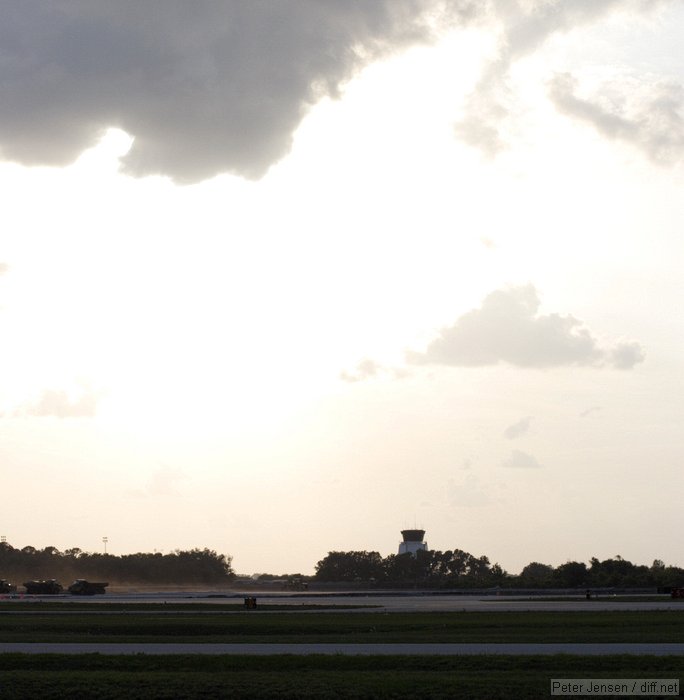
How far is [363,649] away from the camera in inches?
1574

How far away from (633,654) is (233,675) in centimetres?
1360

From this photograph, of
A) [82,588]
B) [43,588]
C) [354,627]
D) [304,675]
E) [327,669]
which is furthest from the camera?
[43,588]

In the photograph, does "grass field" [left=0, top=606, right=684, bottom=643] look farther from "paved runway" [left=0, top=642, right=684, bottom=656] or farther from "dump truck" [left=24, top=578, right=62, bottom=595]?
"dump truck" [left=24, top=578, right=62, bottom=595]

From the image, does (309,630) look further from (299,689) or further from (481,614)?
(299,689)

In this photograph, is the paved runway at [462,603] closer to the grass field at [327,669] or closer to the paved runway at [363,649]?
the grass field at [327,669]

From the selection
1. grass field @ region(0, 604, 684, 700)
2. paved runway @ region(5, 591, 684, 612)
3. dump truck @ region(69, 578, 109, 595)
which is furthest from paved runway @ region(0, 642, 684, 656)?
dump truck @ region(69, 578, 109, 595)

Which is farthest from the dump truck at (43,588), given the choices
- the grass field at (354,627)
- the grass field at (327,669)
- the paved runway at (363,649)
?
the paved runway at (363,649)

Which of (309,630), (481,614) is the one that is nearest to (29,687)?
(309,630)

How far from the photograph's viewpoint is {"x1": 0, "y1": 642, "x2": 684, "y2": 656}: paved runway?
124ft

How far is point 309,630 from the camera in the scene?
52.1 metres

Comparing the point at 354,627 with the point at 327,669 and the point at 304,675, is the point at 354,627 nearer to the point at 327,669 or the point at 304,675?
the point at 327,669

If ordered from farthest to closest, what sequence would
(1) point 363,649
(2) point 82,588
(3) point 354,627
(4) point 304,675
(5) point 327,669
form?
(2) point 82,588, (3) point 354,627, (1) point 363,649, (5) point 327,669, (4) point 304,675

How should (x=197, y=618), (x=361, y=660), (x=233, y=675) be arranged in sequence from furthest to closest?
(x=197, y=618) < (x=361, y=660) < (x=233, y=675)

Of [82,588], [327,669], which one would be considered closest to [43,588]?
[82,588]
